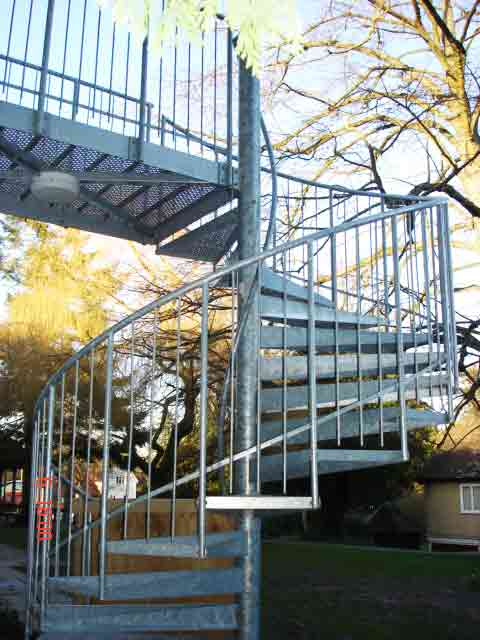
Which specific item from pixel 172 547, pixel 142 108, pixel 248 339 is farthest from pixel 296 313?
pixel 142 108

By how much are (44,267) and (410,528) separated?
1081 cm

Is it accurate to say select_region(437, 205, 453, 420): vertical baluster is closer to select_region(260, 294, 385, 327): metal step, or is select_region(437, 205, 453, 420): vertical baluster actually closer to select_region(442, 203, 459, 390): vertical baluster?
select_region(442, 203, 459, 390): vertical baluster

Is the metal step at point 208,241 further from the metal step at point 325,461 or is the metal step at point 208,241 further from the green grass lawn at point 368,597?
the green grass lawn at point 368,597

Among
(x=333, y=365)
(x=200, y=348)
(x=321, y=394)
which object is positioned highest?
(x=200, y=348)

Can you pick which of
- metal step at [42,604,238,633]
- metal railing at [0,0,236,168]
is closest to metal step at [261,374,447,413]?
metal step at [42,604,238,633]

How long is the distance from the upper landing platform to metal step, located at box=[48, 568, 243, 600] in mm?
2478

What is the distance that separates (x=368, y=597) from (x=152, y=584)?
4.13 meters

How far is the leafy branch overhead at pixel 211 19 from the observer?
1999mm

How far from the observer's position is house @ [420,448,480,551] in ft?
53.9

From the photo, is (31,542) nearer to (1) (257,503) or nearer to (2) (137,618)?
(2) (137,618)

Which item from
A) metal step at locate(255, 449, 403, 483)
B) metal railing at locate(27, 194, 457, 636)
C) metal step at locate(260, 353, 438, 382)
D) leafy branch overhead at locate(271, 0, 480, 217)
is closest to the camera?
metal railing at locate(27, 194, 457, 636)

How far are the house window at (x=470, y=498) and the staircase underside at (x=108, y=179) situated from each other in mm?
13238

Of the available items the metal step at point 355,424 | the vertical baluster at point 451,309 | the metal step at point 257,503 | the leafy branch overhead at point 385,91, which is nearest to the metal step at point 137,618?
the metal step at point 257,503

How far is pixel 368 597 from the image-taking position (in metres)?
6.94
